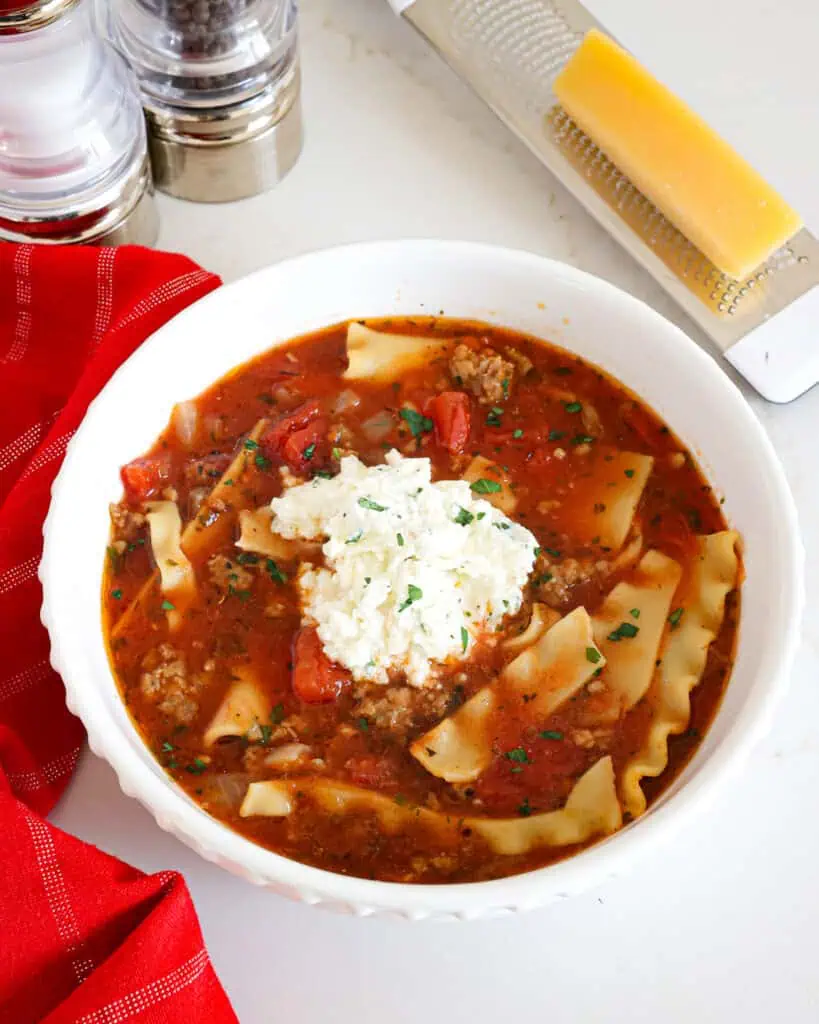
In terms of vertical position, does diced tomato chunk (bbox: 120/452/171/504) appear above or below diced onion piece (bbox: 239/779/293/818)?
above

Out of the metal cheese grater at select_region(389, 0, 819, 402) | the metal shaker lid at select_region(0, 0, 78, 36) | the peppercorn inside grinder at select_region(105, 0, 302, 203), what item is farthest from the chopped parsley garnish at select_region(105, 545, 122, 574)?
the metal cheese grater at select_region(389, 0, 819, 402)

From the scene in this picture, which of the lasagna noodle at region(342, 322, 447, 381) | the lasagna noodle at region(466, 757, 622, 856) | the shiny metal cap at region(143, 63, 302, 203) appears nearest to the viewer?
the lasagna noodle at region(466, 757, 622, 856)

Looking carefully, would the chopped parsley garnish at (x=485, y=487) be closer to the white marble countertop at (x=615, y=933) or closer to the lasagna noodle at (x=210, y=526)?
the lasagna noodle at (x=210, y=526)

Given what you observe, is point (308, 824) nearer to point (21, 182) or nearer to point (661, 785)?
point (661, 785)

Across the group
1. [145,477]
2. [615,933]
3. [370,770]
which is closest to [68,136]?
[145,477]

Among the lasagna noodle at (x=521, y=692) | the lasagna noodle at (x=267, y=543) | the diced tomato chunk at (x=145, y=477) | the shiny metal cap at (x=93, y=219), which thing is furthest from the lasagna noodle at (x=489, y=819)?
the shiny metal cap at (x=93, y=219)

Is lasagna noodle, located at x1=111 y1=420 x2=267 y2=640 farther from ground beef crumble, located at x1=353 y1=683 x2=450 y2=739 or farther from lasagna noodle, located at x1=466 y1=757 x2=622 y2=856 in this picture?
lasagna noodle, located at x1=466 y1=757 x2=622 y2=856
